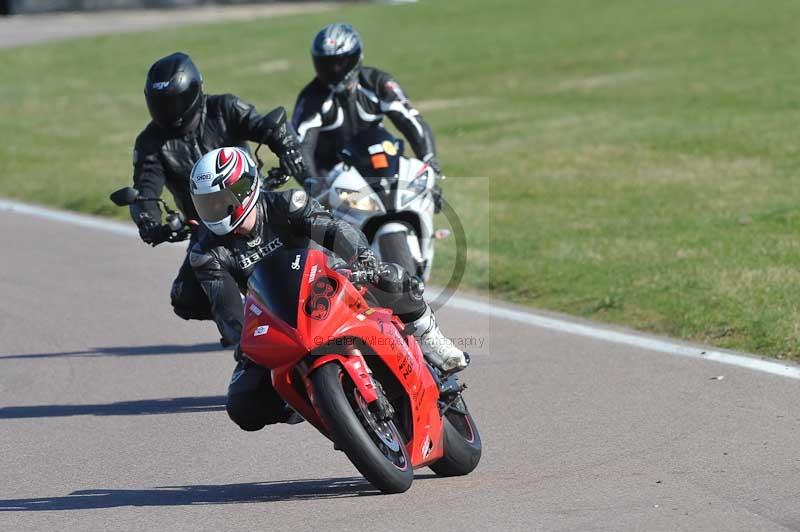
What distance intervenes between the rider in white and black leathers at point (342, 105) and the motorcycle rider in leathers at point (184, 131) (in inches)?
39.8

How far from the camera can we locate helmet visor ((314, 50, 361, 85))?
33.4ft

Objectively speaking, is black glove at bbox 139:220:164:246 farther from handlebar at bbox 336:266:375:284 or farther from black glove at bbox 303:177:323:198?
handlebar at bbox 336:266:375:284

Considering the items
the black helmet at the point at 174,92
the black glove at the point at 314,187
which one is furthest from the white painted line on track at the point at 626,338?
the black helmet at the point at 174,92

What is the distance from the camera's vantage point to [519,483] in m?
6.46

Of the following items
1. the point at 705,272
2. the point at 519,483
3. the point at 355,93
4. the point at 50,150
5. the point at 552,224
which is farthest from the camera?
the point at 50,150

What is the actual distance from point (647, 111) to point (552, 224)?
896 centimetres

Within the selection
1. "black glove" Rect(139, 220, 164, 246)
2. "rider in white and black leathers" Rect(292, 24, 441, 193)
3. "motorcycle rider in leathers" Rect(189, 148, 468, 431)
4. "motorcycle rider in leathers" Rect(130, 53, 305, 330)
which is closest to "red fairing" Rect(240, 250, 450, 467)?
"motorcycle rider in leathers" Rect(189, 148, 468, 431)

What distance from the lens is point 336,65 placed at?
10.2m

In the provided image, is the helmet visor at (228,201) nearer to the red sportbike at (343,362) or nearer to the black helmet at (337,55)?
the red sportbike at (343,362)

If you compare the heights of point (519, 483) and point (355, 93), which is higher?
point (355, 93)

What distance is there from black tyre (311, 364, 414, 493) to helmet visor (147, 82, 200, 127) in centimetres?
339

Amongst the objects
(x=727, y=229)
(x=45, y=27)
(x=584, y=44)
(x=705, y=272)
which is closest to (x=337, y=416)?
(x=705, y=272)

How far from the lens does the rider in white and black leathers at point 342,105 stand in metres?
10.2

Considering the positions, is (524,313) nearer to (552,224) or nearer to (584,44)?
(552,224)
